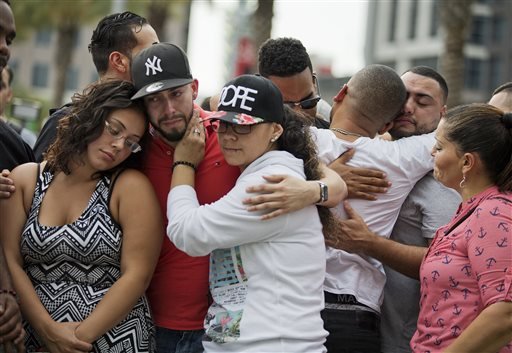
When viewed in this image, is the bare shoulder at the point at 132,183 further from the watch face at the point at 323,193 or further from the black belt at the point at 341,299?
the black belt at the point at 341,299

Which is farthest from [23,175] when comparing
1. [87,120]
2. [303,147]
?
[303,147]

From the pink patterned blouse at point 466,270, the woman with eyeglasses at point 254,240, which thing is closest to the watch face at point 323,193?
the woman with eyeglasses at point 254,240

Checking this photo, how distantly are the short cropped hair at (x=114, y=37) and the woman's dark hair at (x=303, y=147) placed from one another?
1333 millimetres

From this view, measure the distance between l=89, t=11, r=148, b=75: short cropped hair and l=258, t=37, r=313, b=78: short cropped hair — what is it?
2.48 feet

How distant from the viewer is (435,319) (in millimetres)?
3703

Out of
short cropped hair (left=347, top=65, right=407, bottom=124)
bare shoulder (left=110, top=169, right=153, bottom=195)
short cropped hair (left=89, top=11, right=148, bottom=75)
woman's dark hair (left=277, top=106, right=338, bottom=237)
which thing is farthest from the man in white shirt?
short cropped hair (left=89, top=11, right=148, bottom=75)

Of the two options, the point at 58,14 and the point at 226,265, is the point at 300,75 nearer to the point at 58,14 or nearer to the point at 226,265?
the point at 226,265

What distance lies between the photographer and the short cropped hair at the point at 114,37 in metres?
4.77

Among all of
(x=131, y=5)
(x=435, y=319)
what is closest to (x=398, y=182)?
(x=435, y=319)

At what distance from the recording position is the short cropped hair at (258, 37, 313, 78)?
481 cm

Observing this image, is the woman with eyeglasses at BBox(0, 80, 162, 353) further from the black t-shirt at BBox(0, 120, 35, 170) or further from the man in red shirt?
the black t-shirt at BBox(0, 120, 35, 170)

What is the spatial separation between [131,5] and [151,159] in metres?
24.8

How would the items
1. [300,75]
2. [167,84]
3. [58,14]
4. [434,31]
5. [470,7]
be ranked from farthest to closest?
[434,31] → [58,14] → [470,7] → [300,75] → [167,84]

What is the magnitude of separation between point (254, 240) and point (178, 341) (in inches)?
29.1
